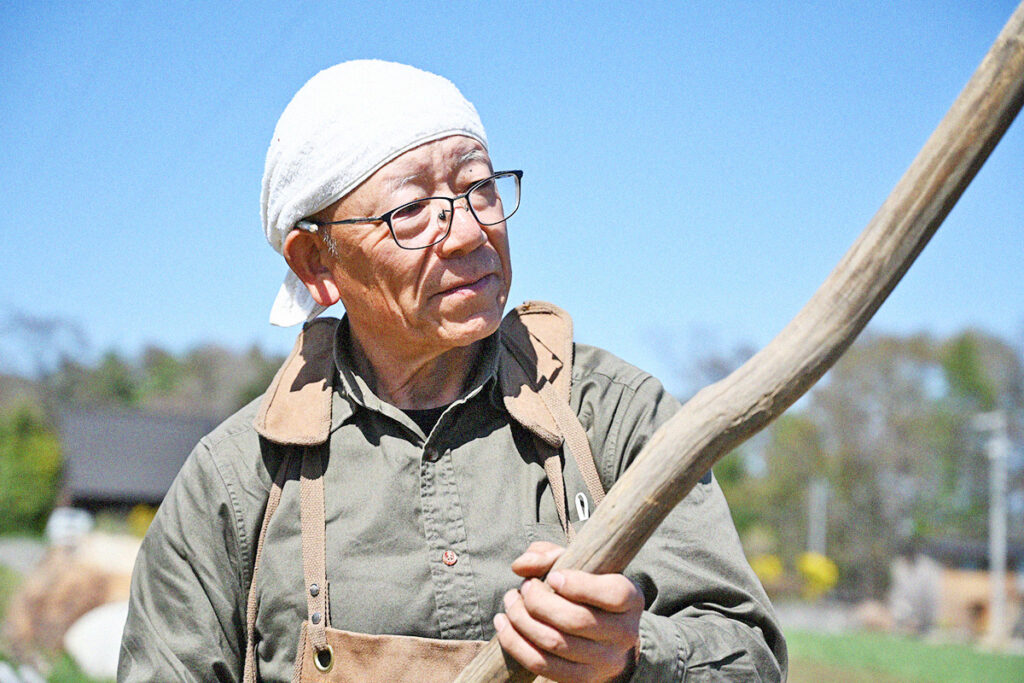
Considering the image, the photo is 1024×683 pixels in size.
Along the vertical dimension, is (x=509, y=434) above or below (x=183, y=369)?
above

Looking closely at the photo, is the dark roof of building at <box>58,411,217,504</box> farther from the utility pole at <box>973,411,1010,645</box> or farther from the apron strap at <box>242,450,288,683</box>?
the apron strap at <box>242,450,288,683</box>

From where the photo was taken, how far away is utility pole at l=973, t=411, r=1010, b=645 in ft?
117

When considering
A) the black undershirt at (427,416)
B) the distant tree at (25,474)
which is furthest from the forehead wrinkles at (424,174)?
the distant tree at (25,474)

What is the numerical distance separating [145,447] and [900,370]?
37.6 m

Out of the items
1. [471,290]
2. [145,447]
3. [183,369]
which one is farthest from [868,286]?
[183,369]

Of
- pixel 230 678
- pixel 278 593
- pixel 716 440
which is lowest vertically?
pixel 230 678

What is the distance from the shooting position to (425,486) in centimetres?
221

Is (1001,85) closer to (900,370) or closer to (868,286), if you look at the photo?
(868,286)

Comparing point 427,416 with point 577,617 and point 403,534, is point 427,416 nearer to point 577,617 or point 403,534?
point 403,534

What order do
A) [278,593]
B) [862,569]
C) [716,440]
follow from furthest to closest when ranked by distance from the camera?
[862,569], [278,593], [716,440]

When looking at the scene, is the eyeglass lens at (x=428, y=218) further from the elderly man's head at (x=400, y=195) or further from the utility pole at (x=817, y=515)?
the utility pole at (x=817, y=515)

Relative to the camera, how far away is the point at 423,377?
7.75ft

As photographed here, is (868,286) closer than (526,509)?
Yes

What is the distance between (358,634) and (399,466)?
1.25 ft
